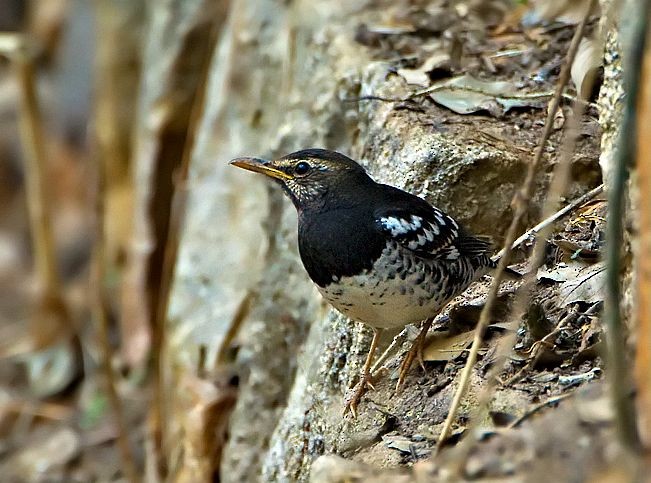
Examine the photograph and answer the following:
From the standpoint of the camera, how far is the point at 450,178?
536cm

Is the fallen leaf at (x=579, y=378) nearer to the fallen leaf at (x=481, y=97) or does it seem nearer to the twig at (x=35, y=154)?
the fallen leaf at (x=481, y=97)

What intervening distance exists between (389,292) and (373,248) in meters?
0.21

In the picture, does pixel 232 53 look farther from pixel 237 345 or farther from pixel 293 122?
pixel 237 345

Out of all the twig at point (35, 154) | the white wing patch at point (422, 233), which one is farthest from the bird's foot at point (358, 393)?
the twig at point (35, 154)

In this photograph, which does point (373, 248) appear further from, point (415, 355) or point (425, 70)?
point (425, 70)

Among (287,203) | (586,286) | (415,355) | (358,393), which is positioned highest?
(586,286)

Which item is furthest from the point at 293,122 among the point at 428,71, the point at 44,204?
the point at 44,204

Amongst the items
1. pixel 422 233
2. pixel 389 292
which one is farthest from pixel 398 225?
pixel 389 292

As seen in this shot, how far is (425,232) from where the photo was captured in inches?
184

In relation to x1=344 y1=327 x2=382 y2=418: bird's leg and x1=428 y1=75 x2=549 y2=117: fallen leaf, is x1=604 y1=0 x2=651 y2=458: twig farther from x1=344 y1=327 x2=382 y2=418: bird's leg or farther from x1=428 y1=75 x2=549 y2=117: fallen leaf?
x1=428 y1=75 x2=549 y2=117: fallen leaf

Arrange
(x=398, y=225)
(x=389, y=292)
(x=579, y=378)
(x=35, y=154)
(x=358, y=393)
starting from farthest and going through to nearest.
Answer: (x=35, y=154)
(x=358, y=393)
(x=398, y=225)
(x=389, y=292)
(x=579, y=378)

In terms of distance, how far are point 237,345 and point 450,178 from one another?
8.77ft

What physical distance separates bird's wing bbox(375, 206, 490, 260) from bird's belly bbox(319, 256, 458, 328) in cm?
9

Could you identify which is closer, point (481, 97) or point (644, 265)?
point (644, 265)
